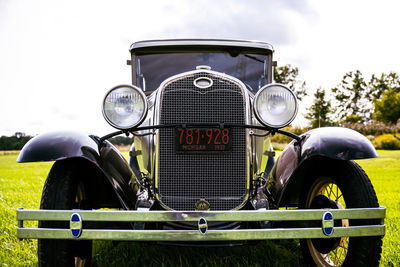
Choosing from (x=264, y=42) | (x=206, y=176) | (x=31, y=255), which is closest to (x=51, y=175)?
(x=206, y=176)

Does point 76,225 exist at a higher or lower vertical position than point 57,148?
lower

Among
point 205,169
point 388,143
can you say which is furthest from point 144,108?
point 388,143

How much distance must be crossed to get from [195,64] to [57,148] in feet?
6.07

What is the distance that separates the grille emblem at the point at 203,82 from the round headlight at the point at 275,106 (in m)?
0.35

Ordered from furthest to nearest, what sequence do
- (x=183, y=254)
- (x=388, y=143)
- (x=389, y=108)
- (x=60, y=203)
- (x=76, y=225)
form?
1. (x=389, y=108)
2. (x=388, y=143)
3. (x=183, y=254)
4. (x=60, y=203)
5. (x=76, y=225)

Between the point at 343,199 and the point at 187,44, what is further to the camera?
the point at 187,44

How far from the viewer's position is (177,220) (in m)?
1.72

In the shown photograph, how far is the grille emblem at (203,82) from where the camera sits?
7.51 ft

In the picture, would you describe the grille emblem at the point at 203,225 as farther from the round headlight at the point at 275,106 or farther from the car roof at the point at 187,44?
the car roof at the point at 187,44

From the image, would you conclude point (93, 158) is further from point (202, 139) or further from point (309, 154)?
point (309, 154)

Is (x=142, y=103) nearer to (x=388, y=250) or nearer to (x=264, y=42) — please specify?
(x=264, y=42)

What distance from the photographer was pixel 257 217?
1716 mm

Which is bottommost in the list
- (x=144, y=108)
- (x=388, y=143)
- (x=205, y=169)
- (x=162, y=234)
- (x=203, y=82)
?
(x=388, y=143)

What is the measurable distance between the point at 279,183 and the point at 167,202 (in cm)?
81
